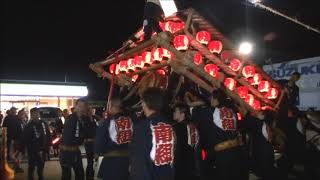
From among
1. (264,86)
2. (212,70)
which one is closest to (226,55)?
(212,70)

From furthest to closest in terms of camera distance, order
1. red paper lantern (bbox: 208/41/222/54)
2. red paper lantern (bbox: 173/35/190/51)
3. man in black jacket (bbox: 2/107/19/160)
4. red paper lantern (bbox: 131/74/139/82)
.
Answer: man in black jacket (bbox: 2/107/19/160)
red paper lantern (bbox: 131/74/139/82)
red paper lantern (bbox: 208/41/222/54)
red paper lantern (bbox: 173/35/190/51)

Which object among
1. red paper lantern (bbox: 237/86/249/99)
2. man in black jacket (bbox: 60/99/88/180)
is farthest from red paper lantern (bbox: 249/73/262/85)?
man in black jacket (bbox: 60/99/88/180)

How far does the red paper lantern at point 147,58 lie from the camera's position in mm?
9602

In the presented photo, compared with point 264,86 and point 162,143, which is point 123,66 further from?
point 162,143

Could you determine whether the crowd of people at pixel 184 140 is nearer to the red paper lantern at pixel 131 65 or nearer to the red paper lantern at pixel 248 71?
the red paper lantern at pixel 248 71

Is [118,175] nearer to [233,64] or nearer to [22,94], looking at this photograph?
[233,64]

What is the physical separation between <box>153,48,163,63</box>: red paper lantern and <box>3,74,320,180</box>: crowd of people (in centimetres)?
95

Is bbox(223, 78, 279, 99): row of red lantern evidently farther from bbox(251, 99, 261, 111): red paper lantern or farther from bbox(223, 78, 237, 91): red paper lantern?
bbox(251, 99, 261, 111): red paper lantern

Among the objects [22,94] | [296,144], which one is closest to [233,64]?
[296,144]

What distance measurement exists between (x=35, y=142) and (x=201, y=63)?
5.21m

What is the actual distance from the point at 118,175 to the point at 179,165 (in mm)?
1690

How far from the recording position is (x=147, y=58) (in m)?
9.74

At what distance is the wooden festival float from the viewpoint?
8656 millimetres

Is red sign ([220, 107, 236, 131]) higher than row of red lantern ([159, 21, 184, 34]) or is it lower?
lower
